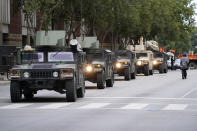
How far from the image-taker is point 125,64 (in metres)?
42.9

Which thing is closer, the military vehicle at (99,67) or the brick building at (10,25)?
the military vehicle at (99,67)

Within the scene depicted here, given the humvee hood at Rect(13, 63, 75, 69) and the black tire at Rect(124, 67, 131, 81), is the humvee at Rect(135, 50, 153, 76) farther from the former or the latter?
the humvee hood at Rect(13, 63, 75, 69)

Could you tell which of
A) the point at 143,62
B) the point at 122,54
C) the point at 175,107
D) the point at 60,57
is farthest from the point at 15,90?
the point at 143,62

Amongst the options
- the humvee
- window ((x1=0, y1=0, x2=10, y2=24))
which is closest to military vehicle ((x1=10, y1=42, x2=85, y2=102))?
the humvee

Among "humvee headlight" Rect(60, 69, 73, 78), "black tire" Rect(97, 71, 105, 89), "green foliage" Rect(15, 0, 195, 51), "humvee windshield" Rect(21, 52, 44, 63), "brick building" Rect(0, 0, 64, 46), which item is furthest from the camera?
"brick building" Rect(0, 0, 64, 46)

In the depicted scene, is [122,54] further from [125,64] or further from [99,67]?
[99,67]

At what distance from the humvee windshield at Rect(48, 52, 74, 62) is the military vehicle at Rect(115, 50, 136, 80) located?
20.4 m

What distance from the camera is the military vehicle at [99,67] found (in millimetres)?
30652

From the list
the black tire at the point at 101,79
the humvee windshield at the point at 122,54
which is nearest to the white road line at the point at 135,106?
the black tire at the point at 101,79

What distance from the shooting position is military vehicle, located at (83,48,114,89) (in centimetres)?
3065

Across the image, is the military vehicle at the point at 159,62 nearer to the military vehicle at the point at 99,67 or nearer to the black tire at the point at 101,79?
the military vehicle at the point at 99,67

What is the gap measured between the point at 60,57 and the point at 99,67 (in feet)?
28.0

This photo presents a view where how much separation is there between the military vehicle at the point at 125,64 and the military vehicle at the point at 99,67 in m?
8.75

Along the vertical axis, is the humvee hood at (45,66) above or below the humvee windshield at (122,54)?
below
